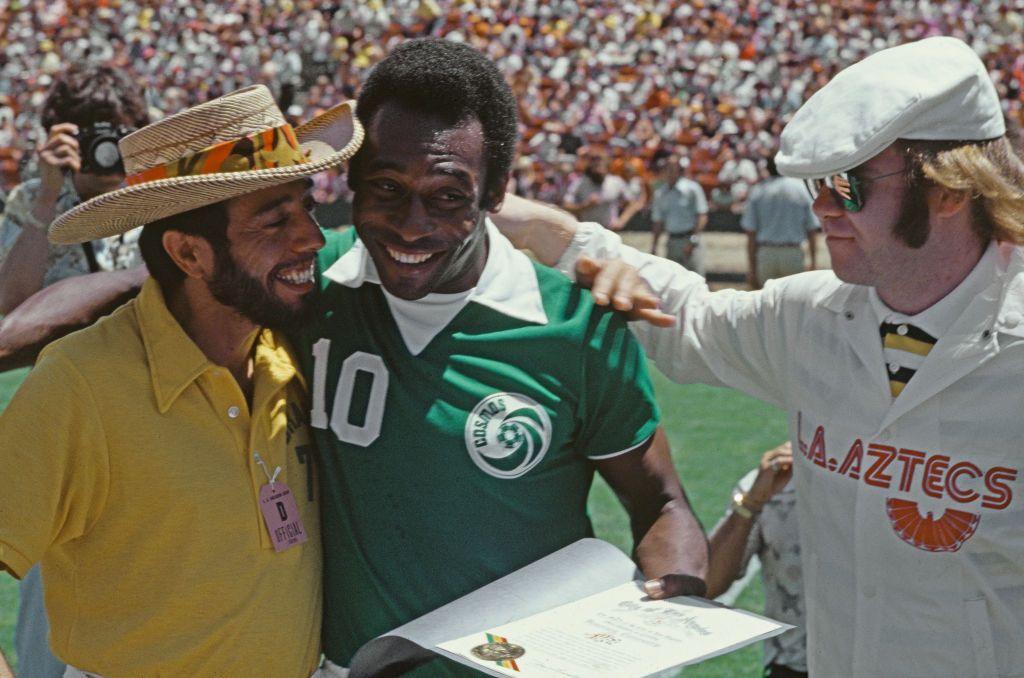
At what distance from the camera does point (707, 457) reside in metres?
8.09

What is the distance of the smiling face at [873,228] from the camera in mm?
2320

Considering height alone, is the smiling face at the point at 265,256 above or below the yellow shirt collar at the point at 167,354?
above

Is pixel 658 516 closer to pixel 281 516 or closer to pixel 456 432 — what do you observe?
pixel 456 432

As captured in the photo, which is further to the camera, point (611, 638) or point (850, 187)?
point (850, 187)

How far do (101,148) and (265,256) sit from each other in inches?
70.8

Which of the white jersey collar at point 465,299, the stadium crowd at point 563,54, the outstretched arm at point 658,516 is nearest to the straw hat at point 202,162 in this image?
the white jersey collar at point 465,299

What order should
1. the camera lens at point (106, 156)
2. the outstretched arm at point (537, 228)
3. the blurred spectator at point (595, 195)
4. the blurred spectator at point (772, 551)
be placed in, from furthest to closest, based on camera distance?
the blurred spectator at point (595, 195)
the camera lens at point (106, 156)
the blurred spectator at point (772, 551)
the outstretched arm at point (537, 228)

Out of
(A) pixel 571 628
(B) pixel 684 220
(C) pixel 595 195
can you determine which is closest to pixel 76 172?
(A) pixel 571 628

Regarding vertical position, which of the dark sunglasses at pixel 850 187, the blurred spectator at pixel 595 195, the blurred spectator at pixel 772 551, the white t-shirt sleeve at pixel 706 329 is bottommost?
the blurred spectator at pixel 595 195

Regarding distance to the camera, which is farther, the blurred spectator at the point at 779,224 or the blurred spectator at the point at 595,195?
the blurred spectator at the point at 595,195

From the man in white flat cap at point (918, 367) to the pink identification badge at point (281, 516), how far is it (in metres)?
0.72

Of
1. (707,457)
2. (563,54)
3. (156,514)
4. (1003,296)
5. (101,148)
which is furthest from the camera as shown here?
(563,54)

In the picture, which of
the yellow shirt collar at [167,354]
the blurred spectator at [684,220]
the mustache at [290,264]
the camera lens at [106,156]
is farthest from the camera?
the blurred spectator at [684,220]

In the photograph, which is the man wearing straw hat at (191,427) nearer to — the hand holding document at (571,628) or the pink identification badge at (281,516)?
the pink identification badge at (281,516)
